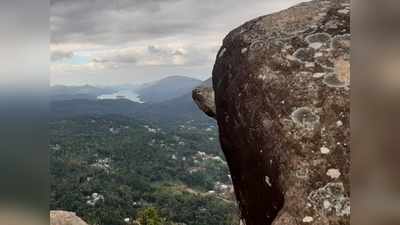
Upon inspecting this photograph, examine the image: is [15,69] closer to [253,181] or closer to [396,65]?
[396,65]

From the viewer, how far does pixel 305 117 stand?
2805mm

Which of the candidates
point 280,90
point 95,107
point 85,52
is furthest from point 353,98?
point 85,52

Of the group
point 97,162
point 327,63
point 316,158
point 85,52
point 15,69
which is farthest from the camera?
point 85,52

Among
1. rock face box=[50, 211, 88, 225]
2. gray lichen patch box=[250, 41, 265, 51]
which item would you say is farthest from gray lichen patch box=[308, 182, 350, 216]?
rock face box=[50, 211, 88, 225]

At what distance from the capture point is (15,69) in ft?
3.90

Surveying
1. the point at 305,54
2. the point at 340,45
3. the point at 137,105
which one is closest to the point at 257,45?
the point at 305,54

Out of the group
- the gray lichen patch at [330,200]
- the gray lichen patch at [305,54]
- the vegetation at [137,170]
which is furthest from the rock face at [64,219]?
the vegetation at [137,170]

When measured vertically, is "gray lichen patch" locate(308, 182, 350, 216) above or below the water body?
above

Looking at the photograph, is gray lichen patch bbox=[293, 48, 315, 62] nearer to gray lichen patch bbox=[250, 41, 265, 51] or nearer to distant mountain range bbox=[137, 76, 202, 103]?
gray lichen patch bbox=[250, 41, 265, 51]

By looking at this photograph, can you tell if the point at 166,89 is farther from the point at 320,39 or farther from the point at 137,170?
the point at 320,39

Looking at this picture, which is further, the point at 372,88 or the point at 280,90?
the point at 280,90

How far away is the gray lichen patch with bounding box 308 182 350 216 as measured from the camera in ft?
8.29

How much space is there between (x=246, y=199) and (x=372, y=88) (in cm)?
269

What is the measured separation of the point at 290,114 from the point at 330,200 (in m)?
Answer: 0.55
